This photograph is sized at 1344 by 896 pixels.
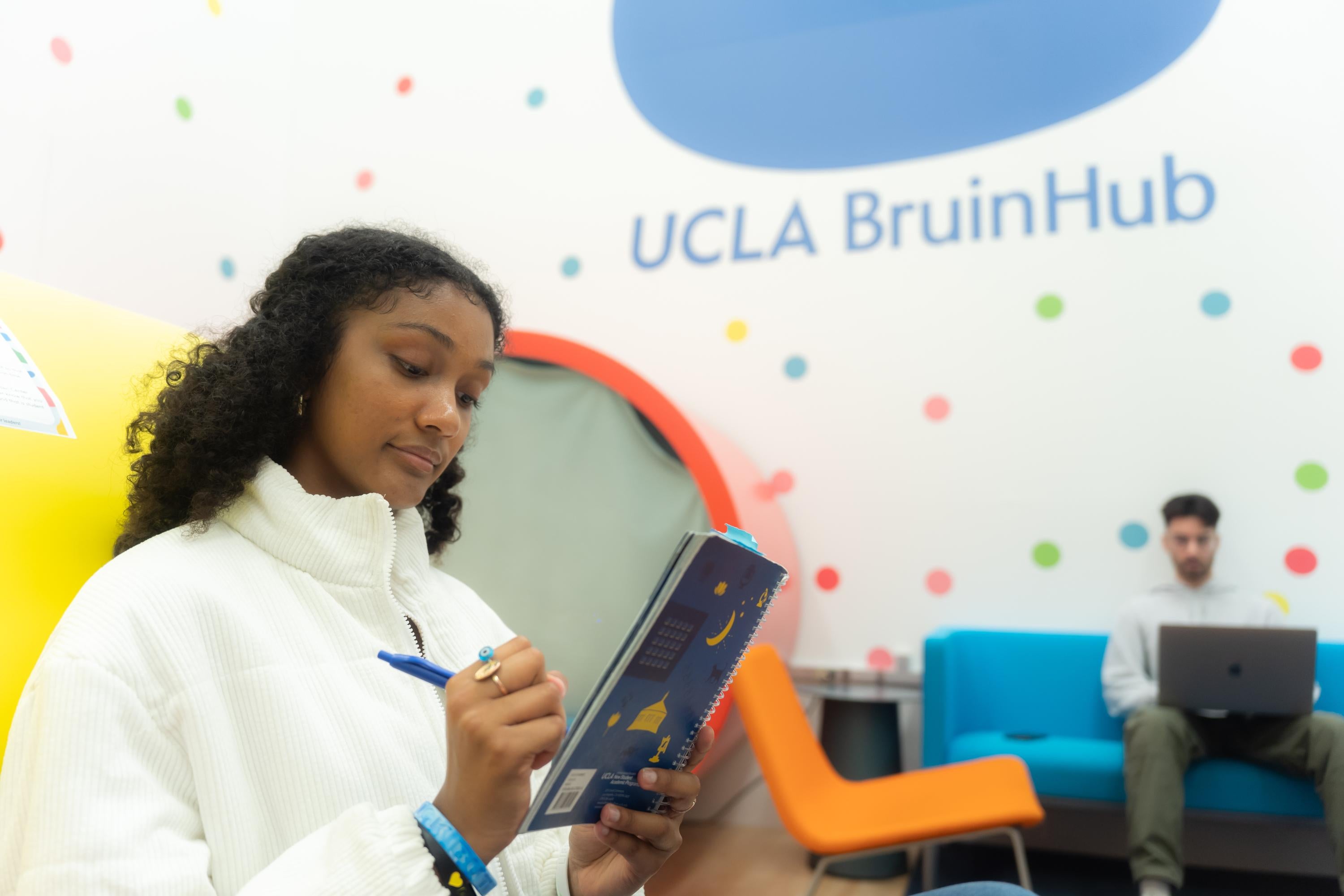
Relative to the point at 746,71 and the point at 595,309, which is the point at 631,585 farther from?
the point at 746,71

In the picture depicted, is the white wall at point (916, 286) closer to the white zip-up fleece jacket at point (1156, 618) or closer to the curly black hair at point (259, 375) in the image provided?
the white zip-up fleece jacket at point (1156, 618)

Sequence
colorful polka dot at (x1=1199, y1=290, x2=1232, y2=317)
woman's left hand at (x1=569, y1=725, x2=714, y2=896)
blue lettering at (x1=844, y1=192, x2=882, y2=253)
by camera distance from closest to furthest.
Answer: woman's left hand at (x1=569, y1=725, x2=714, y2=896) < colorful polka dot at (x1=1199, y1=290, x2=1232, y2=317) < blue lettering at (x1=844, y1=192, x2=882, y2=253)

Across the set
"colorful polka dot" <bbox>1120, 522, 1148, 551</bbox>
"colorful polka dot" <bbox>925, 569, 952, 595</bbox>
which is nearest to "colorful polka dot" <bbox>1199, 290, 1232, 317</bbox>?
"colorful polka dot" <bbox>1120, 522, 1148, 551</bbox>

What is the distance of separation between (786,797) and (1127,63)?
279cm

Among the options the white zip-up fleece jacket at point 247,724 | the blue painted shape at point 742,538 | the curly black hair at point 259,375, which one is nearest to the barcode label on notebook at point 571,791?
the white zip-up fleece jacket at point 247,724

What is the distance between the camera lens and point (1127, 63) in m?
3.46

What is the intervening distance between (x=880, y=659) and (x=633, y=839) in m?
2.56

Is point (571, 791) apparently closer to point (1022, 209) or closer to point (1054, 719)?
point (1054, 719)

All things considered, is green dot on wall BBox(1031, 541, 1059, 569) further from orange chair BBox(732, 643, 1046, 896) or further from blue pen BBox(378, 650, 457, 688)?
blue pen BBox(378, 650, 457, 688)

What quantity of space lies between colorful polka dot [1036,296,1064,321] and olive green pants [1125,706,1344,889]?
1.36 meters

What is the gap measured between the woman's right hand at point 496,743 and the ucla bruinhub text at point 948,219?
3.11 meters

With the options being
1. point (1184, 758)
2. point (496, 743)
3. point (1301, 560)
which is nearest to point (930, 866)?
point (1184, 758)

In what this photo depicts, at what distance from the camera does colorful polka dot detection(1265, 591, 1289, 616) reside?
3.12 m

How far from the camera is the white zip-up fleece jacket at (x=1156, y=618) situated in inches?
120
